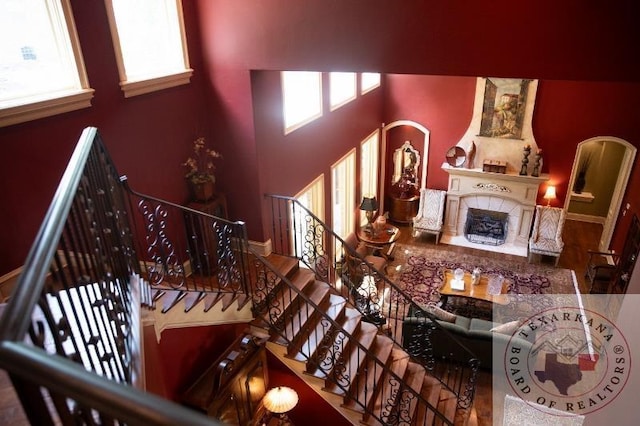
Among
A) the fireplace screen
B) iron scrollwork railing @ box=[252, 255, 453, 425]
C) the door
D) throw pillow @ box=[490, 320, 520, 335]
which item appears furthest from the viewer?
the fireplace screen

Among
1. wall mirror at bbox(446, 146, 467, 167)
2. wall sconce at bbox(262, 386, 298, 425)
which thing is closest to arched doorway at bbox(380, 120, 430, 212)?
wall mirror at bbox(446, 146, 467, 167)

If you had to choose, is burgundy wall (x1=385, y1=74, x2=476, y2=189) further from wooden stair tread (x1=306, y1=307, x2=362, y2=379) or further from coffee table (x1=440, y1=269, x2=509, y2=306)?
wooden stair tread (x1=306, y1=307, x2=362, y2=379)

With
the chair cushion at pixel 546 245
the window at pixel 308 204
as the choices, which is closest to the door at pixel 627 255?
the chair cushion at pixel 546 245

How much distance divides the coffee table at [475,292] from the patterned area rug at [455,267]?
0.87ft

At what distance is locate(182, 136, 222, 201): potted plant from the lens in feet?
17.6

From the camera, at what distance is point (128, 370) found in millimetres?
2023

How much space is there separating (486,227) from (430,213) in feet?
4.39

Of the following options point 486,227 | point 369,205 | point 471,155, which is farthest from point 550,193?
point 369,205

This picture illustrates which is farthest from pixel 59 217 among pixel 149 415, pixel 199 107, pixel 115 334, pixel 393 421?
pixel 393 421

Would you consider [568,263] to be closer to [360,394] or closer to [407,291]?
[407,291]

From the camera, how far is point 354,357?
543 centimetres

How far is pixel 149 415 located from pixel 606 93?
10234mm

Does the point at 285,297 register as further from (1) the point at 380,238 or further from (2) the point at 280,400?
(1) the point at 380,238

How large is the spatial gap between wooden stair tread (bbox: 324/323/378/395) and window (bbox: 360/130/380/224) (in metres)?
4.35
